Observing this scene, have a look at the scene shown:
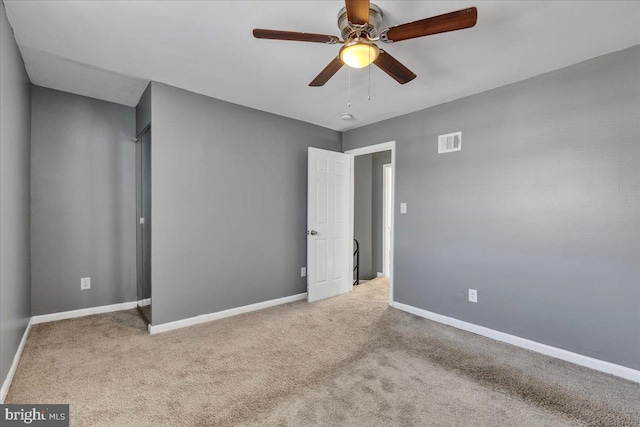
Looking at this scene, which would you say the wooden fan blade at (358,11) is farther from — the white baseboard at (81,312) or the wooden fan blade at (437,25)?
the white baseboard at (81,312)

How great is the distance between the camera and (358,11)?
4.85 ft

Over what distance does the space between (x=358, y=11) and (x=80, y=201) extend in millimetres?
3535

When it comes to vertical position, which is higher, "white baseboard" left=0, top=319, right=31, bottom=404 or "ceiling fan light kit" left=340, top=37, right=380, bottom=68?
"ceiling fan light kit" left=340, top=37, right=380, bottom=68

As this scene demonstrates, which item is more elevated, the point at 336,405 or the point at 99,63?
the point at 99,63

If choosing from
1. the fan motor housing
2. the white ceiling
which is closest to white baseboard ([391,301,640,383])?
the white ceiling

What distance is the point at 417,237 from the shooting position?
3568 millimetres

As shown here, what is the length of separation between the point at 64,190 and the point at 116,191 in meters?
0.47

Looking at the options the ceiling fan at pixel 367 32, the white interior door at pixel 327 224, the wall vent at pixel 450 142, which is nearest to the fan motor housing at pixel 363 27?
the ceiling fan at pixel 367 32

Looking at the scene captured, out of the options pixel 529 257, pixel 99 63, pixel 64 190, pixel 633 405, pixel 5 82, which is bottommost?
pixel 633 405

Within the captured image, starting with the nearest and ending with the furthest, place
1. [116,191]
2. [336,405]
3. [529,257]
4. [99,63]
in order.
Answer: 1. [336,405]
2. [99,63]
3. [529,257]
4. [116,191]

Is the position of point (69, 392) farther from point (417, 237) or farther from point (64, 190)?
point (417, 237)

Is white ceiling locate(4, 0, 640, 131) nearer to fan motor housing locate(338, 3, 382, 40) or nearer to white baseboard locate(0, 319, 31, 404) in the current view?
fan motor housing locate(338, 3, 382, 40)

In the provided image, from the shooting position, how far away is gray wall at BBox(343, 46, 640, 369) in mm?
2252

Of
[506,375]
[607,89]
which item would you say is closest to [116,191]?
[506,375]
